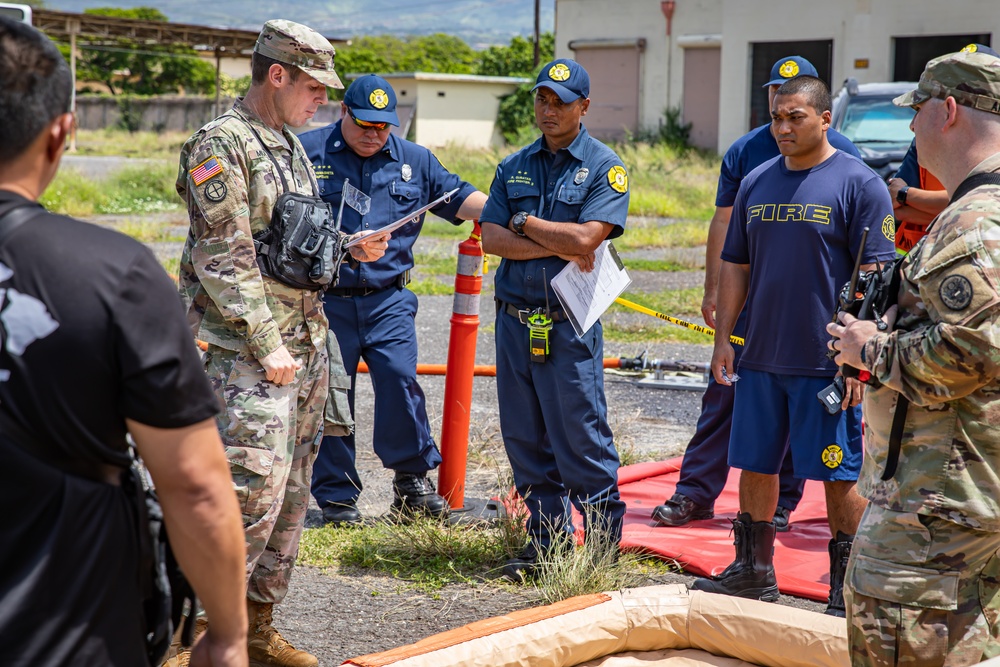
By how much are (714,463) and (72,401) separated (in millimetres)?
4025

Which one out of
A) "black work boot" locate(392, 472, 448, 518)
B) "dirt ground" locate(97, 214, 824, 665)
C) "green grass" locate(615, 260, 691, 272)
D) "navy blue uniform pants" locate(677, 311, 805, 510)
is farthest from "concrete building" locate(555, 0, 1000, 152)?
"black work boot" locate(392, 472, 448, 518)

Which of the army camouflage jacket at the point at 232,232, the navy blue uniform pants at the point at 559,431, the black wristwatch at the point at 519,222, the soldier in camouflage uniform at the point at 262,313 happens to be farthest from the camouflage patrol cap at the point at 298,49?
the navy blue uniform pants at the point at 559,431

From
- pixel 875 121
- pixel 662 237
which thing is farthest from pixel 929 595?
pixel 662 237

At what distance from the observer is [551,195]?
15.0ft

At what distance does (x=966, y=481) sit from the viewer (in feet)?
8.77

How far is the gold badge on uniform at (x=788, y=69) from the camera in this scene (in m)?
5.74

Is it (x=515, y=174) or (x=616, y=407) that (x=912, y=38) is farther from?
(x=515, y=174)

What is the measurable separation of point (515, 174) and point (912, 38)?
75.1ft

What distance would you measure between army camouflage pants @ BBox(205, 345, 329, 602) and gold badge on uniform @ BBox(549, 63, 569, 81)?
5.05 feet

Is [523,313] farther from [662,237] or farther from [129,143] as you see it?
[129,143]

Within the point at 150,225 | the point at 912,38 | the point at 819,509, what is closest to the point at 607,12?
the point at 912,38

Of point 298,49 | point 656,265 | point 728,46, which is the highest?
point 728,46

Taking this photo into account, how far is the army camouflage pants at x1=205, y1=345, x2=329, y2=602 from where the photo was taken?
3457 millimetres

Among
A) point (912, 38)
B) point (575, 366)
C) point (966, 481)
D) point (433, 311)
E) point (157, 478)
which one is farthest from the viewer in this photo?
point (912, 38)
